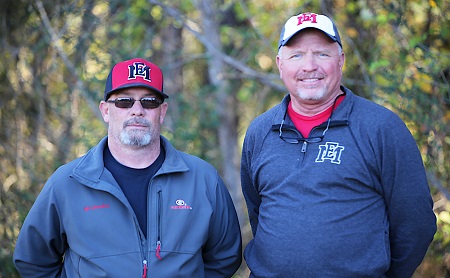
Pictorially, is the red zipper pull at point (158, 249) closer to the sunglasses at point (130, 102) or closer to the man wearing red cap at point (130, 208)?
the man wearing red cap at point (130, 208)

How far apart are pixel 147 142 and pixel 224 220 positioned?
0.66 m

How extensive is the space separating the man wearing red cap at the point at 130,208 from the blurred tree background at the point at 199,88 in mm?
2208

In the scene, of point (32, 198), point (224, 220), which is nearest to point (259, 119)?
point (224, 220)

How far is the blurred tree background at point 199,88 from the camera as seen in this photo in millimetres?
5383

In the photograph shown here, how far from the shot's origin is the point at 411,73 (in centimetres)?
564

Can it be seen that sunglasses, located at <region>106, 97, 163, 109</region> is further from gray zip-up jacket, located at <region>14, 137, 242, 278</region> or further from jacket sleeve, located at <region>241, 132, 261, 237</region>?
jacket sleeve, located at <region>241, 132, 261, 237</region>

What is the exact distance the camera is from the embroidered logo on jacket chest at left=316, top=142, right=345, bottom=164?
3219mm

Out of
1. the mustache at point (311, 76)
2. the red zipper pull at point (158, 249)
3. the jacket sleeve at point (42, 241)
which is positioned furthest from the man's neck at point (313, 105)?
the jacket sleeve at point (42, 241)

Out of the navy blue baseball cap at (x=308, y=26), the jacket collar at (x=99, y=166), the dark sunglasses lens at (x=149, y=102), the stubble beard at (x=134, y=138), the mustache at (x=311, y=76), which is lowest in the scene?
the jacket collar at (x=99, y=166)

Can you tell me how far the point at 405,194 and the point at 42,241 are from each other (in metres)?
1.97

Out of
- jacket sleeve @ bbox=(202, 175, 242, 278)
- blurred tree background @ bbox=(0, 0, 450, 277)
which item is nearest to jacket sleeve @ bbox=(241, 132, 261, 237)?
jacket sleeve @ bbox=(202, 175, 242, 278)

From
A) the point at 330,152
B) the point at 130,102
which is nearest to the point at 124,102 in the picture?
the point at 130,102

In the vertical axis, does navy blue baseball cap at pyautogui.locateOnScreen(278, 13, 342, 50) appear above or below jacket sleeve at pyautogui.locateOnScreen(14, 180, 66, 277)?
above

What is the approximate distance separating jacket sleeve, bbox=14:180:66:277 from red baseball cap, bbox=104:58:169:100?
68 centimetres
